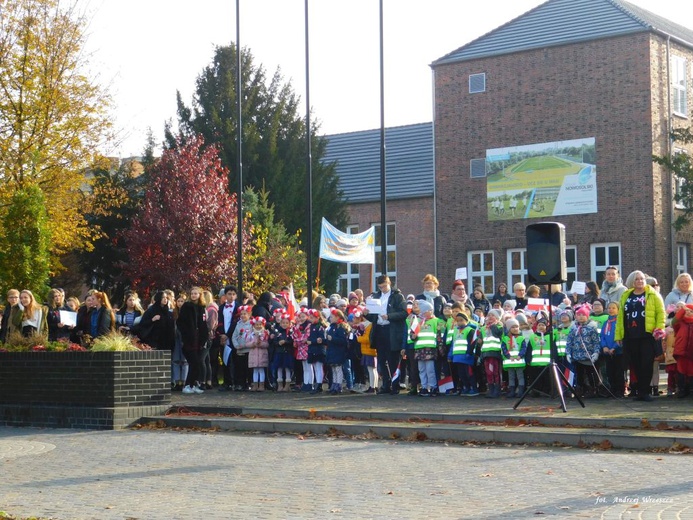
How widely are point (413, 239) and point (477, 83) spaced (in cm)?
746

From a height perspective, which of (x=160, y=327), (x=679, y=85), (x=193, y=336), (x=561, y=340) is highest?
(x=679, y=85)

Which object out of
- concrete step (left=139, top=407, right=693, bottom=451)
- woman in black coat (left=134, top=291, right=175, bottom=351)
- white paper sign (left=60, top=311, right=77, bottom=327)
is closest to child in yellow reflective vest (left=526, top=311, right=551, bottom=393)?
concrete step (left=139, top=407, right=693, bottom=451)

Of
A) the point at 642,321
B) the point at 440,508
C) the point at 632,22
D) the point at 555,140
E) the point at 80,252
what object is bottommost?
the point at 440,508

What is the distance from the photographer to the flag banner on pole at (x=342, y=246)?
28734 millimetres

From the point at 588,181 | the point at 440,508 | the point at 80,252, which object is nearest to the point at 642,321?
the point at 440,508

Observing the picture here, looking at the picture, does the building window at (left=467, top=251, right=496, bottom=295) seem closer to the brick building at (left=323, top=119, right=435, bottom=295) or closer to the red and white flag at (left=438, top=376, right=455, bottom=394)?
the brick building at (left=323, top=119, right=435, bottom=295)

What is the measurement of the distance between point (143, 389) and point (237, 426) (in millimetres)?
2007

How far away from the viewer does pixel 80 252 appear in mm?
44750

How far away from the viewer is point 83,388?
16922 millimetres

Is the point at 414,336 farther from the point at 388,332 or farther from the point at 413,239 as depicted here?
the point at 413,239

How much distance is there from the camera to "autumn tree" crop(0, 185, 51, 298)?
90.3 feet

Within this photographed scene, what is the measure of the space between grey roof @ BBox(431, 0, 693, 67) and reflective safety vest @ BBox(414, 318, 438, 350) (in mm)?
25844

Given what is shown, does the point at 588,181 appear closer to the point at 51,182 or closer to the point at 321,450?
the point at 51,182

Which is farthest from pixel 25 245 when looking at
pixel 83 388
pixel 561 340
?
pixel 561 340
